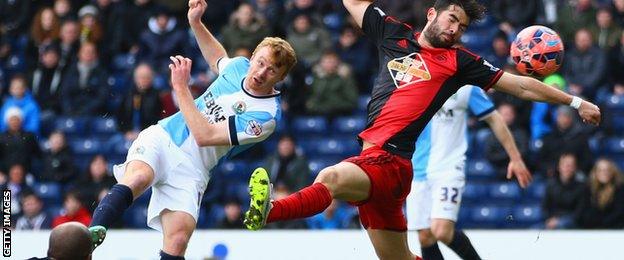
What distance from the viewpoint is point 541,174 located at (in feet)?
54.7

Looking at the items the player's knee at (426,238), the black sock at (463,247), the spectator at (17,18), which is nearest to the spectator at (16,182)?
the spectator at (17,18)

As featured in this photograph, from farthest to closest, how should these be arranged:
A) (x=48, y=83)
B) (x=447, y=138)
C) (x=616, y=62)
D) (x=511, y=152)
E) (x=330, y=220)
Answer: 1. (x=48, y=83)
2. (x=616, y=62)
3. (x=330, y=220)
4. (x=447, y=138)
5. (x=511, y=152)

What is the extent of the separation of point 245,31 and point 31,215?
4.04 meters

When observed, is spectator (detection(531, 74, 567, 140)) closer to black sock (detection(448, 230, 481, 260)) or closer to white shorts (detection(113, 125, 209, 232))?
black sock (detection(448, 230, 481, 260))

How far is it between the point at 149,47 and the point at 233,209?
397 centimetres

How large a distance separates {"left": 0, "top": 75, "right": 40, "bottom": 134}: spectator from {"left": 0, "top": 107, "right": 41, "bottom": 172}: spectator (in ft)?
1.03

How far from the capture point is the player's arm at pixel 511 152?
1204 centimetres

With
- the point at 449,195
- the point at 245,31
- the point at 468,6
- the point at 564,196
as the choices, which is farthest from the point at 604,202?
the point at 468,6

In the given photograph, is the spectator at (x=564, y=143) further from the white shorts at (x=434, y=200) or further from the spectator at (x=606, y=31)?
the white shorts at (x=434, y=200)

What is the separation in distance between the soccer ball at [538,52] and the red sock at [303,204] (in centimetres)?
199

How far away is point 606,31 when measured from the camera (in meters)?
17.5

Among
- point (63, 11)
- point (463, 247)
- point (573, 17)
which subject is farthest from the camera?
point (63, 11)

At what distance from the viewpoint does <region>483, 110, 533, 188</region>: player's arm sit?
39.5 ft

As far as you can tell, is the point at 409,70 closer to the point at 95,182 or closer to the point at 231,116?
the point at 231,116
